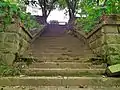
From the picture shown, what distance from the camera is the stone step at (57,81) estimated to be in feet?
14.9

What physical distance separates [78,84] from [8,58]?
199 cm

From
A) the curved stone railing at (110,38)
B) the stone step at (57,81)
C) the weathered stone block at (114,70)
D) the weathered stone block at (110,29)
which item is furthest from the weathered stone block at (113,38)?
the stone step at (57,81)

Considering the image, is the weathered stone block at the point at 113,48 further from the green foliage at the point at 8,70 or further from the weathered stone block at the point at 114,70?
the green foliage at the point at 8,70

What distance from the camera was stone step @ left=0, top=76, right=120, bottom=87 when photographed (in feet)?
14.9

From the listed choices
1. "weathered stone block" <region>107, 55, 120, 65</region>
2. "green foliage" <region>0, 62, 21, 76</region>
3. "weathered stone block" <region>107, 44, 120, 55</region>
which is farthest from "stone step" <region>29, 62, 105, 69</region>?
"green foliage" <region>0, 62, 21, 76</region>

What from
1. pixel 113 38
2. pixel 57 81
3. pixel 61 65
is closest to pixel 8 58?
pixel 61 65

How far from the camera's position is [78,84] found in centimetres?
456

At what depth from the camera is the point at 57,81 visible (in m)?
4.57

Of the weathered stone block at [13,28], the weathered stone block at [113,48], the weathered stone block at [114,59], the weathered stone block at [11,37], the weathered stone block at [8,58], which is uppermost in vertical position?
the weathered stone block at [13,28]

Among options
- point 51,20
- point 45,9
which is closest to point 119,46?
point 45,9

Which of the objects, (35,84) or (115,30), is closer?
(35,84)

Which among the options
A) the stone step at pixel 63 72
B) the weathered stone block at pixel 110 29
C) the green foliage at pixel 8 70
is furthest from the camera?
the weathered stone block at pixel 110 29

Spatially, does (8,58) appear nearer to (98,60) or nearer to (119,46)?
(98,60)

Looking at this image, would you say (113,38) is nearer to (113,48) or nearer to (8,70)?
(113,48)
